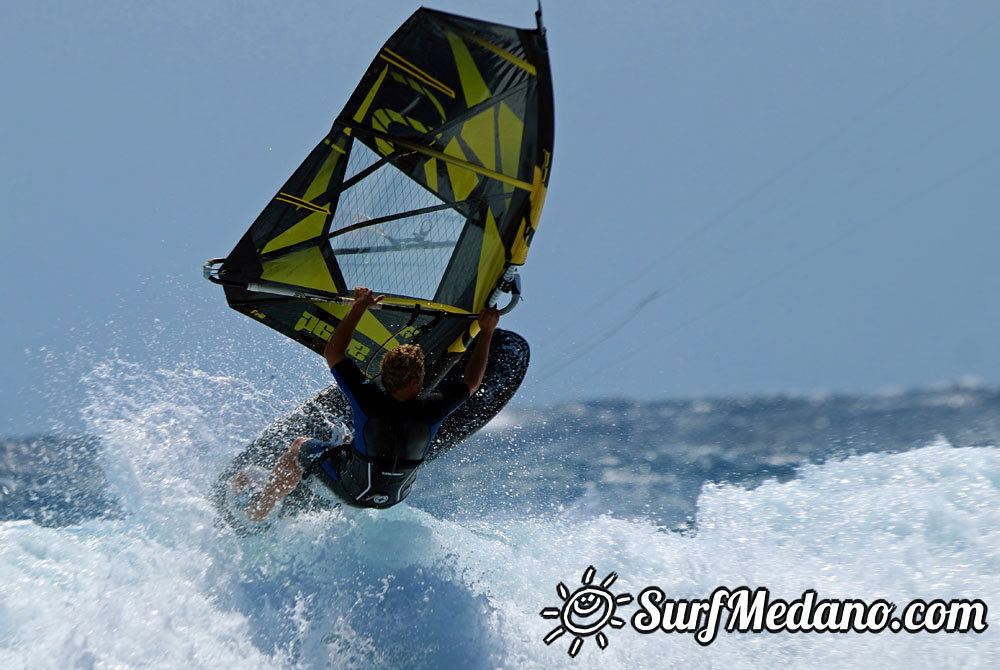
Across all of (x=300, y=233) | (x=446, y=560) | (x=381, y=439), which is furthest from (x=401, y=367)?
(x=300, y=233)

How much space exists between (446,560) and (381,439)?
99 centimetres

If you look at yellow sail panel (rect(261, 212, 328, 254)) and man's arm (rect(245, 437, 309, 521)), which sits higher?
yellow sail panel (rect(261, 212, 328, 254))

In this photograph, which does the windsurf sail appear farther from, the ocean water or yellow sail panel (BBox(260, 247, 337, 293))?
the ocean water

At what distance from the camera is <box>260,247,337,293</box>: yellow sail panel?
179 inches

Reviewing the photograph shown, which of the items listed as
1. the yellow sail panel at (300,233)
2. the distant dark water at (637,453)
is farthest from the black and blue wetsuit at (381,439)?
the distant dark water at (637,453)

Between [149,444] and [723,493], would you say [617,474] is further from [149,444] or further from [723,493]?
[149,444]

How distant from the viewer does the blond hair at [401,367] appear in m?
3.48

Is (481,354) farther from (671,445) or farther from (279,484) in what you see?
(671,445)

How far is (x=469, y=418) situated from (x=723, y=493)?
7.96 feet

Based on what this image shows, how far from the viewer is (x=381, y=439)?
3705 mm

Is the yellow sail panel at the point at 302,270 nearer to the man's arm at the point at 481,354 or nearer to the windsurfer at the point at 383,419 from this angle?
the windsurfer at the point at 383,419

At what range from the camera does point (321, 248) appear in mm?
4648

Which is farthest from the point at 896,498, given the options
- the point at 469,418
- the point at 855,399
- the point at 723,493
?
the point at 855,399

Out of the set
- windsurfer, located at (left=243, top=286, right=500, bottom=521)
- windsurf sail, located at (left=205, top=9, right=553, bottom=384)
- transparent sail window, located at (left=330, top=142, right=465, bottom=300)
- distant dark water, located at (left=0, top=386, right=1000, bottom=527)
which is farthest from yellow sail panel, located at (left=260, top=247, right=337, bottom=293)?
distant dark water, located at (left=0, top=386, right=1000, bottom=527)
